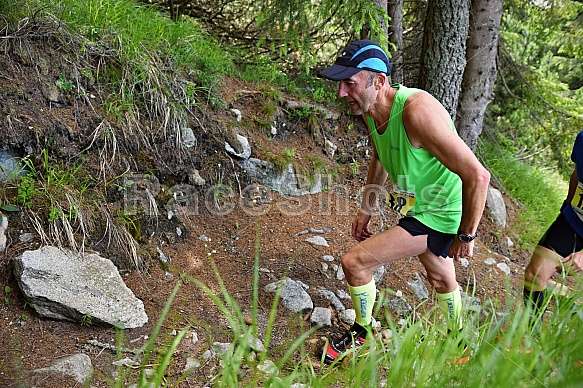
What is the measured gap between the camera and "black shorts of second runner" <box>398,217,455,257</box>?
3.24 meters

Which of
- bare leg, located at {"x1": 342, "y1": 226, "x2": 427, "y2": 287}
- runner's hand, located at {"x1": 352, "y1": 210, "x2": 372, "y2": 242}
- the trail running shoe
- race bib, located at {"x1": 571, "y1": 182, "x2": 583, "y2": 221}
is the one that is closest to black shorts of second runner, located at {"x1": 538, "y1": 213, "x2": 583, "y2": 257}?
race bib, located at {"x1": 571, "y1": 182, "x2": 583, "y2": 221}

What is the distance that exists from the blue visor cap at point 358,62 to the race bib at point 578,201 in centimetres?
144

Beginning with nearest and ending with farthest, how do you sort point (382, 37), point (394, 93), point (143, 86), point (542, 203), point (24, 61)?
1. point (394, 93)
2. point (24, 61)
3. point (143, 86)
4. point (382, 37)
5. point (542, 203)

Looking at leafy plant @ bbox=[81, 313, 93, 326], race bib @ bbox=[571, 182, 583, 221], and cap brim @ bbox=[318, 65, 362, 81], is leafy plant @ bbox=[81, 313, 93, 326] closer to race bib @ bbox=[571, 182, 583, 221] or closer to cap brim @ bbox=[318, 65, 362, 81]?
cap brim @ bbox=[318, 65, 362, 81]

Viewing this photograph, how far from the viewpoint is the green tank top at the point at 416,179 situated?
3053 mm

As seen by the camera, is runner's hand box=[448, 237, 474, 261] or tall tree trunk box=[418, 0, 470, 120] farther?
tall tree trunk box=[418, 0, 470, 120]

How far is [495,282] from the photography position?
531 centimetres

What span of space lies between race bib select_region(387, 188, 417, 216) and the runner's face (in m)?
0.58

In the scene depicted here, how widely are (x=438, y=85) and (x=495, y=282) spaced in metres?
2.30

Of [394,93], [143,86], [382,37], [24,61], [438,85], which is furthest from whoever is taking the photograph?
[438,85]

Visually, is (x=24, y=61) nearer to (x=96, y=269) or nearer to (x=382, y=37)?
(x=96, y=269)

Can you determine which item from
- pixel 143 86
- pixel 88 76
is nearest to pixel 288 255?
pixel 143 86

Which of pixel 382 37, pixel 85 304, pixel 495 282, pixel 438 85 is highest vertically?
pixel 382 37

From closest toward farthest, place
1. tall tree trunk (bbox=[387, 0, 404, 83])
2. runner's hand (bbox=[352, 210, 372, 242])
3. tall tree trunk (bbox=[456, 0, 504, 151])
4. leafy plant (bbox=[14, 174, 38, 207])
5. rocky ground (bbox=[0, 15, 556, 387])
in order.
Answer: rocky ground (bbox=[0, 15, 556, 387]), leafy plant (bbox=[14, 174, 38, 207]), runner's hand (bbox=[352, 210, 372, 242]), tall tree trunk (bbox=[456, 0, 504, 151]), tall tree trunk (bbox=[387, 0, 404, 83])
